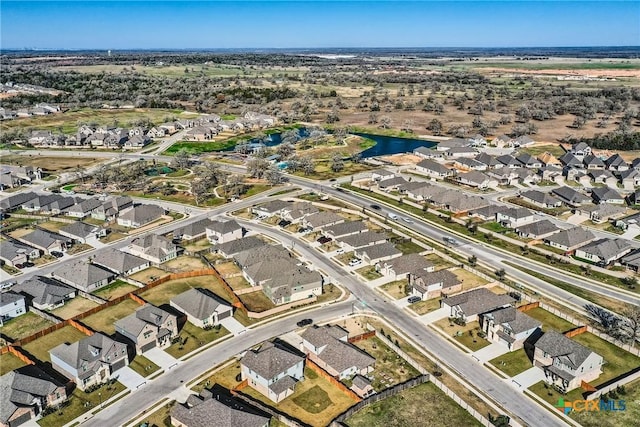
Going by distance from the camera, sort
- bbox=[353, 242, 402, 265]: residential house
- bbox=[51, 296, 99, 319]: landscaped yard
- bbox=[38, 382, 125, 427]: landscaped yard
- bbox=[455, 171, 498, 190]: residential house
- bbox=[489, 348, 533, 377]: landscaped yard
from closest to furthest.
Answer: bbox=[38, 382, 125, 427]: landscaped yard
bbox=[489, 348, 533, 377]: landscaped yard
bbox=[51, 296, 99, 319]: landscaped yard
bbox=[353, 242, 402, 265]: residential house
bbox=[455, 171, 498, 190]: residential house

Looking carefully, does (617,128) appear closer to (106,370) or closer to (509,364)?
(509,364)

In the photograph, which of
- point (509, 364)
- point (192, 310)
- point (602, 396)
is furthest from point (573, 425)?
point (192, 310)

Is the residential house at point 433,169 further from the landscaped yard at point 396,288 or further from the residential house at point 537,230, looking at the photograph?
the landscaped yard at point 396,288

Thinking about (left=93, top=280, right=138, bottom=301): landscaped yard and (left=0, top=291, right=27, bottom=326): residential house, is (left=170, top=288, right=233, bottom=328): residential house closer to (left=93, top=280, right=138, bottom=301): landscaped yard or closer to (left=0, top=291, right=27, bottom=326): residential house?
(left=93, top=280, right=138, bottom=301): landscaped yard

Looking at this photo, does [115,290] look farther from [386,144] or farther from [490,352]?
[386,144]

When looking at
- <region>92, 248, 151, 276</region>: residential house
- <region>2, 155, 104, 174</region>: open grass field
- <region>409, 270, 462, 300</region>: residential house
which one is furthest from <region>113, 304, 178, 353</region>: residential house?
<region>2, 155, 104, 174</region>: open grass field

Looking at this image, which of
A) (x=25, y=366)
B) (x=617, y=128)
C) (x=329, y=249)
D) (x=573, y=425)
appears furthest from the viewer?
(x=617, y=128)
